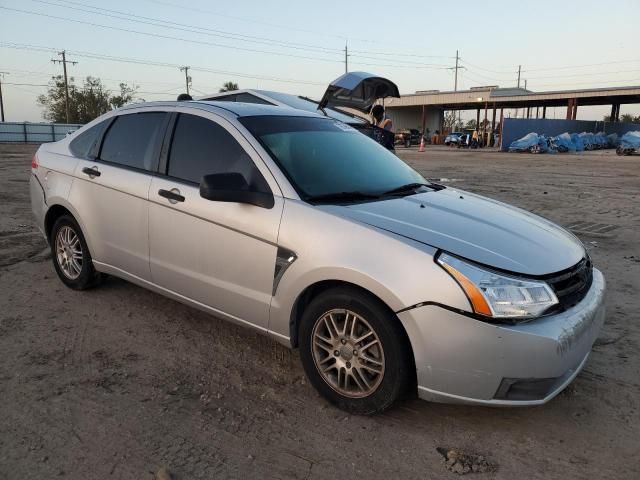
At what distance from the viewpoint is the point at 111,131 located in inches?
171

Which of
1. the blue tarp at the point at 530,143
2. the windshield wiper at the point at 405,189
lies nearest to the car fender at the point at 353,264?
the windshield wiper at the point at 405,189

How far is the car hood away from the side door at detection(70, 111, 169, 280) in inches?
62.0

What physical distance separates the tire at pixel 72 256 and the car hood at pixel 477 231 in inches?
99.1

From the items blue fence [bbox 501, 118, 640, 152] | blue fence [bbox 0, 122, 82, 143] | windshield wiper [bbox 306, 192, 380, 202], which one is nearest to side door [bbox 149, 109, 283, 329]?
windshield wiper [bbox 306, 192, 380, 202]

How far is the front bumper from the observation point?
242 centimetres

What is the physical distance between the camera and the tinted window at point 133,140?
3.93 meters

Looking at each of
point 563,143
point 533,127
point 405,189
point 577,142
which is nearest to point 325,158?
point 405,189

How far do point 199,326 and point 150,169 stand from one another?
124cm

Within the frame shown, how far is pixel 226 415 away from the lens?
2.83 metres

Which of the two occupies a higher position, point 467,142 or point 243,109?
point 243,109

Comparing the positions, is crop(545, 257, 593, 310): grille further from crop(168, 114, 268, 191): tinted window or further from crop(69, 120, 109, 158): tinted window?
crop(69, 120, 109, 158): tinted window

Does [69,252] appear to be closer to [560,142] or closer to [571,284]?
[571,284]

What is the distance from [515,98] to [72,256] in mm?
48586

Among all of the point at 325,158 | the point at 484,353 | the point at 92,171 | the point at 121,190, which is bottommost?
the point at 484,353
